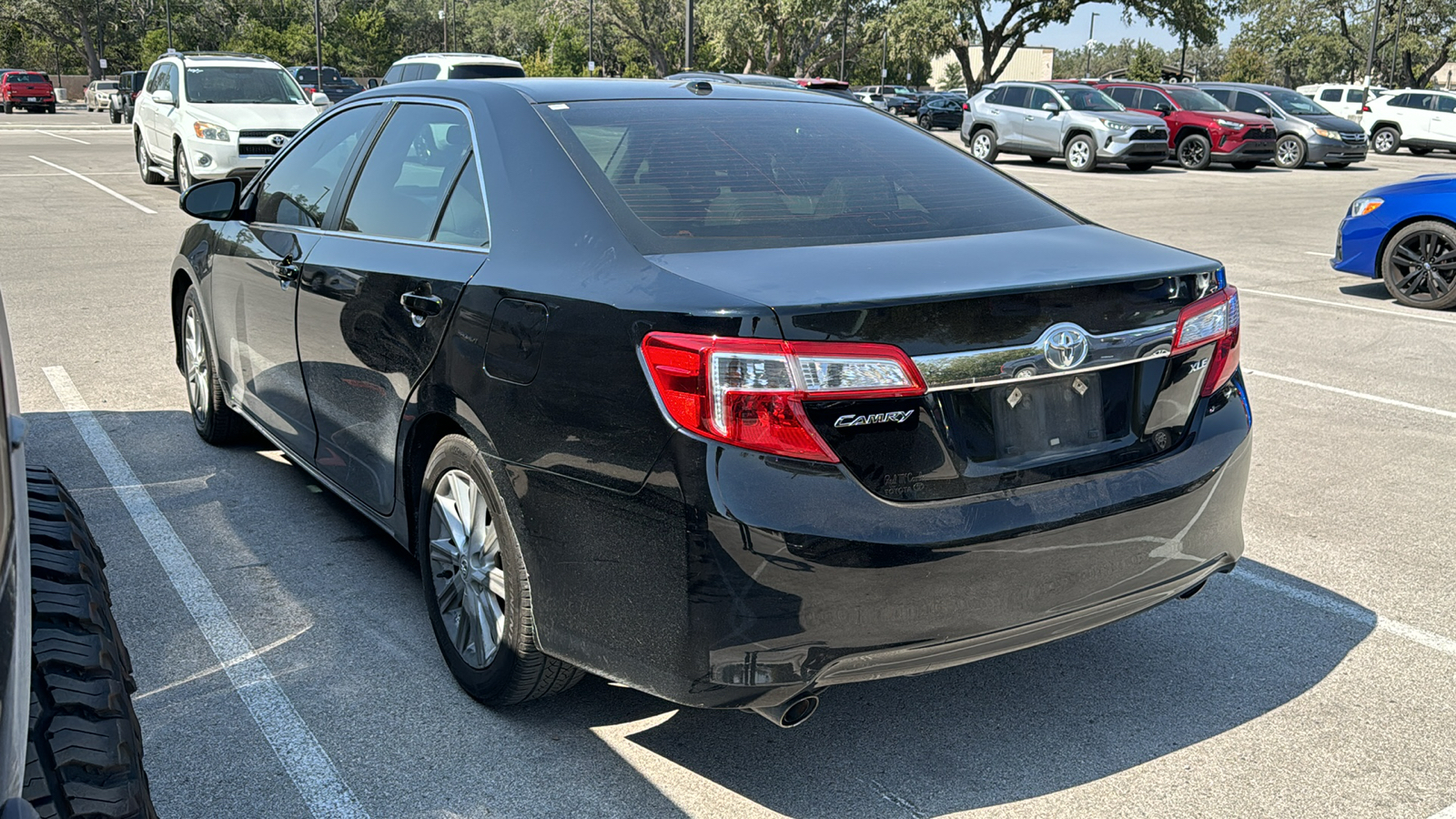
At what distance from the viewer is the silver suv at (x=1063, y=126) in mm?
25312

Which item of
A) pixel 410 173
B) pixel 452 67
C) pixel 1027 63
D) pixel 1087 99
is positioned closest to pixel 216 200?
pixel 410 173

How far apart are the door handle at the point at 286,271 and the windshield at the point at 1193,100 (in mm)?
26796

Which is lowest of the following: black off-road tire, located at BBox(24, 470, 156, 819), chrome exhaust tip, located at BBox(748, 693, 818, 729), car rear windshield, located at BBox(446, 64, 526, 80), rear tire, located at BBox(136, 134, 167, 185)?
chrome exhaust tip, located at BBox(748, 693, 818, 729)

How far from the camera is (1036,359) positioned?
2732mm

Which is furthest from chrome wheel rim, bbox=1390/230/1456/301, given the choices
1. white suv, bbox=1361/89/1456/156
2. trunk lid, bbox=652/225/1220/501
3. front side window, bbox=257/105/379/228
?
white suv, bbox=1361/89/1456/156

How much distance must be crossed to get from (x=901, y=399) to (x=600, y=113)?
142 centimetres

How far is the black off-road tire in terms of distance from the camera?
70.2 inches

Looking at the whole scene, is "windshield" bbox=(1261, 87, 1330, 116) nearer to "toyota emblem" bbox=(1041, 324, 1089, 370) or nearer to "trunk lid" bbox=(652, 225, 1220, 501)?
"trunk lid" bbox=(652, 225, 1220, 501)

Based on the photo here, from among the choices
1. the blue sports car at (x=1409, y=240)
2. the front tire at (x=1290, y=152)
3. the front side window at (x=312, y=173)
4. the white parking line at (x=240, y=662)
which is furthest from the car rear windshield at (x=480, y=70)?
the front tire at (x=1290, y=152)

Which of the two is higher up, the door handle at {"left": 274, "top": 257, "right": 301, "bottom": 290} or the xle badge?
the door handle at {"left": 274, "top": 257, "right": 301, "bottom": 290}

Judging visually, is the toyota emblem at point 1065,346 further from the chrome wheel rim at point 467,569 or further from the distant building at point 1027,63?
the distant building at point 1027,63

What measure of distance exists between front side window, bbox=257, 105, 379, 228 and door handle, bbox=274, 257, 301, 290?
153 mm

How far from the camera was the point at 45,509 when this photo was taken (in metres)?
2.37

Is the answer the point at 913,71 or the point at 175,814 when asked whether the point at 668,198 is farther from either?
the point at 913,71
